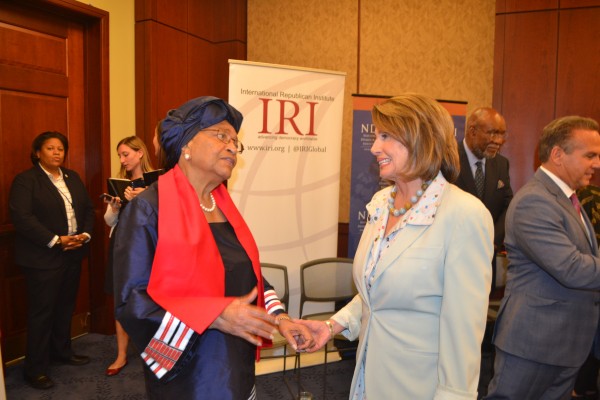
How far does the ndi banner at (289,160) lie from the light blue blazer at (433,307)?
2.60 m

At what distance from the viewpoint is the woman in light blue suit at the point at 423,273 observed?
1546mm

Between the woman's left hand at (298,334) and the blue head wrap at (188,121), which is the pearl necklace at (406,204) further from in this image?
the blue head wrap at (188,121)

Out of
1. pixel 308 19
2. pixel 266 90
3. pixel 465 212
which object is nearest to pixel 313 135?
pixel 266 90

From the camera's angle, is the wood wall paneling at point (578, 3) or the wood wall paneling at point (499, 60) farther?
the wood wall paneling at point (499, 60)

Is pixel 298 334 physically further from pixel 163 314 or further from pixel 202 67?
pixel 202 67

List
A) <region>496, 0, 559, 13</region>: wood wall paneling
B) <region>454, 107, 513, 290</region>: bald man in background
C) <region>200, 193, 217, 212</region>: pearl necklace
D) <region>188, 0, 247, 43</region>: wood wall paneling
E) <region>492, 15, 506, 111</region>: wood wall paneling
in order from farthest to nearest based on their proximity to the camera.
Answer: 1. <region>188, 0, 247, 43</region>: wood wall paneling
2. <region>492, 15, 506, 111</region>: wood wall paneling
3. <region>496, 0, 559, 13</region>: wood wall paneling
4. <region>454, 107, 513, 290</region>: bald man in background
5. <region>200, 193, 217, 212</region>: pearl necklace

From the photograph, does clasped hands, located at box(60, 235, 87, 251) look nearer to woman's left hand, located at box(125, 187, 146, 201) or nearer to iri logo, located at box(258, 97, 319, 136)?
woman's left hand, located at box(125, 187, 146, 201)

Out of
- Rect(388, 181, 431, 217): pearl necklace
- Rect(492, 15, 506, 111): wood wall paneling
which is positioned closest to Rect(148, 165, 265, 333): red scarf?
Rect(388, 181, 431, 217): pearl necklace

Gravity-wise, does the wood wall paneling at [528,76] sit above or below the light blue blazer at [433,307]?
above

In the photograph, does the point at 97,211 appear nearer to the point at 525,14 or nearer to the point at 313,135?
the point at 313,135

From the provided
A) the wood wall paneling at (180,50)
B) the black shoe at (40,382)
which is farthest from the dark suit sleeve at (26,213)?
the wood wall paneling at (180,50)

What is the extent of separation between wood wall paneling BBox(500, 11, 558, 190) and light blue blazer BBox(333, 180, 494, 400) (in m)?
3.73

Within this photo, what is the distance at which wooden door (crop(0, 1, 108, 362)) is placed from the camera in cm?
418

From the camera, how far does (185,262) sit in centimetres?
162
